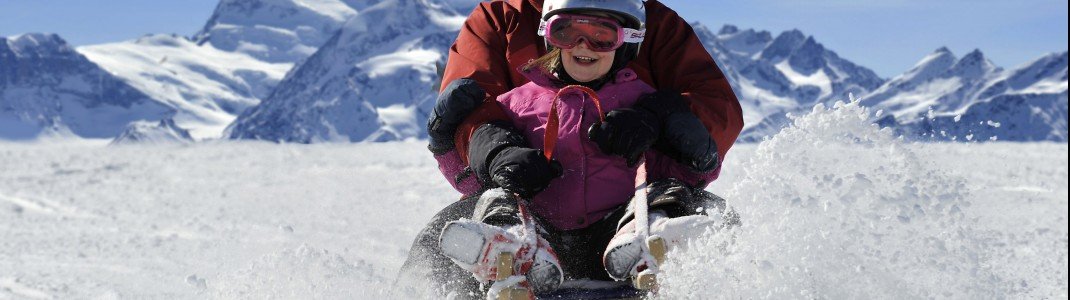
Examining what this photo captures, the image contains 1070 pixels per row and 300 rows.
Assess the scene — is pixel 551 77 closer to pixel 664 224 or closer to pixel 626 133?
pixel 626 133

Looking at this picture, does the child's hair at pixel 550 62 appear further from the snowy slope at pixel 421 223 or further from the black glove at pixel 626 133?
the snowy slope at pixel 421 223

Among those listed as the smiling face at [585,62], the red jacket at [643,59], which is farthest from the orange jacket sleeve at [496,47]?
the smiling face at [585,62]

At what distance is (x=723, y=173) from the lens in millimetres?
9758

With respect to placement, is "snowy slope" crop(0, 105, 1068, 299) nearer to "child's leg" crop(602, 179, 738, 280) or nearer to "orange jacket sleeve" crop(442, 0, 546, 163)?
"child's leg" crop(602, 179, 738, 280)

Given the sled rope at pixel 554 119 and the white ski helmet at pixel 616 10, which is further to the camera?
the white ski helmet at pixel 616 10

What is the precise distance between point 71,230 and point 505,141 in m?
5.26

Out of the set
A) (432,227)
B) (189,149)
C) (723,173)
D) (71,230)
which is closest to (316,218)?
(71,230)

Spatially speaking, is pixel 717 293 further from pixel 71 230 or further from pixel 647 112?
pixel 71 230

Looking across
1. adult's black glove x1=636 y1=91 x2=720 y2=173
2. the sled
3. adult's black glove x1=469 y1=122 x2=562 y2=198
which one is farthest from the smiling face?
the sled

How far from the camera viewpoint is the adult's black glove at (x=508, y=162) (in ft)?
9.88

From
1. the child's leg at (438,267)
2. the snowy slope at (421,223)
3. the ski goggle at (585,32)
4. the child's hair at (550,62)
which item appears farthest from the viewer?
the child's hair at (550,62)

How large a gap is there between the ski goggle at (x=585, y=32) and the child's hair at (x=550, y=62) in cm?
6

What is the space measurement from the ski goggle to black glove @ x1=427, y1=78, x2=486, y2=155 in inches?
11.9

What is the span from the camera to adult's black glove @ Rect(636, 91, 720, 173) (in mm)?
3207
